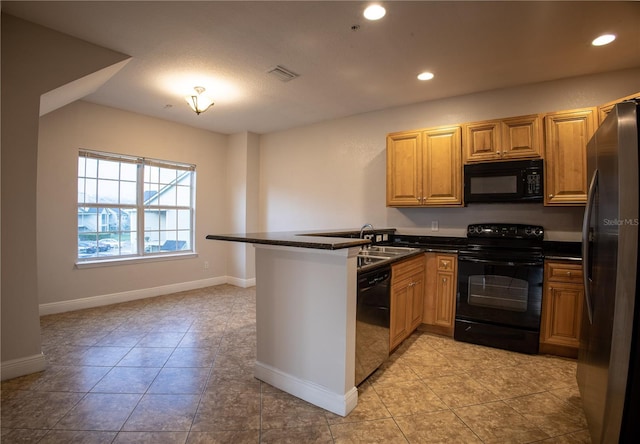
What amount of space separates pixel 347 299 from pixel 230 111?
3.53 meters

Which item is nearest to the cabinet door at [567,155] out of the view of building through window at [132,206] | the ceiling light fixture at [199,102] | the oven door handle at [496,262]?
the oven door handle at [496,262]

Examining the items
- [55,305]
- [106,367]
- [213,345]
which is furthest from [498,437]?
[55,305]

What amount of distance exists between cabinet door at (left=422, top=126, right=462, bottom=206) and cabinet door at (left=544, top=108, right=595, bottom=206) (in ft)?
2.63

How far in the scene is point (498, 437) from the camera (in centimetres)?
169

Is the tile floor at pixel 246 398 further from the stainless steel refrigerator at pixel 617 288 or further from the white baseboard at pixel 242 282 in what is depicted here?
the white baseboard at pixel 242 282

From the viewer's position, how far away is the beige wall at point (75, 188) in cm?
367

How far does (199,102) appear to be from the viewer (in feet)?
11.5

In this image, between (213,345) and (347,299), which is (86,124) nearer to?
(213,345)

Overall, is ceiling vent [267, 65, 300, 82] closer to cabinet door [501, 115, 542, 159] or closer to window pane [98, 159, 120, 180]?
cabinet door [501, 115, 542, 159]

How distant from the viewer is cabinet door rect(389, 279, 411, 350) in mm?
2551

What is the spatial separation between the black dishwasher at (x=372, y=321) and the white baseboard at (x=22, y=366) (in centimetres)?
252

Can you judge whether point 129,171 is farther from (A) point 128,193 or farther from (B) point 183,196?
(B) point 183,196

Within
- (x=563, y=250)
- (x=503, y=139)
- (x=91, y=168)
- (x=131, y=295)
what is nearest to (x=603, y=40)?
(x=503, y=139)

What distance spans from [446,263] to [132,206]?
14.6ft
